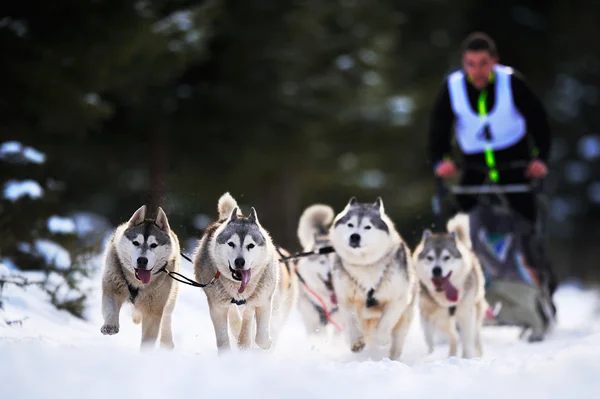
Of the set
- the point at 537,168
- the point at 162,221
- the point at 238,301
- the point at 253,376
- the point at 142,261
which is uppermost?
the point at 537,168

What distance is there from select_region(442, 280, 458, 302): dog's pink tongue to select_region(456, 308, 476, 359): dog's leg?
130 millimetres

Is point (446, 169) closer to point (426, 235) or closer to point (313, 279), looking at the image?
point (426, 235)

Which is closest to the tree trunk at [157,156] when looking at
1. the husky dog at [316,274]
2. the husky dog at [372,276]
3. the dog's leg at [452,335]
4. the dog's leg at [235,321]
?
the husky dog at [316,274]

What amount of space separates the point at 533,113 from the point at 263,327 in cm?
367

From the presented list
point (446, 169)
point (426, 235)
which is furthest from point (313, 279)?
point (446, 169)

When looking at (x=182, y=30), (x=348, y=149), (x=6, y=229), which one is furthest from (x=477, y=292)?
(x=348, y=149)

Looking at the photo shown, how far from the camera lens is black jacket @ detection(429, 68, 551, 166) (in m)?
8.37

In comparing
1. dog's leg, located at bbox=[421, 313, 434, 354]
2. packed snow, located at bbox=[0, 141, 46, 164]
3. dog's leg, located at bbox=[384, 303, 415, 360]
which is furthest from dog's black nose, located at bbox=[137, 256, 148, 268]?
packed snow, located at bbox=[0, 141, 46, 164]

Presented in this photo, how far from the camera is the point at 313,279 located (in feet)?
27.0

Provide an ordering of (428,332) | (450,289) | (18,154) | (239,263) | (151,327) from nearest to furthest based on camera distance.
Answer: (239,263) → (151,327) → (450,289) → (428,332) → (18,154)

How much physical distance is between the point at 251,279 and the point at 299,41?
11410 millimetres

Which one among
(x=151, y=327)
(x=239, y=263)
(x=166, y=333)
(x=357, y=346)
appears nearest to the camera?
(x=239, y=263)

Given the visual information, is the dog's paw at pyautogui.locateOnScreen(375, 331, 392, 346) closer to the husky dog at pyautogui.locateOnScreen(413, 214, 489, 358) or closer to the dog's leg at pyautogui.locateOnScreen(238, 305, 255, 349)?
the husky dog at pyautogui.locateOnScreen(413, 214, 489, 358)

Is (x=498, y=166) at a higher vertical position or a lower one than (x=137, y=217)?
higher
